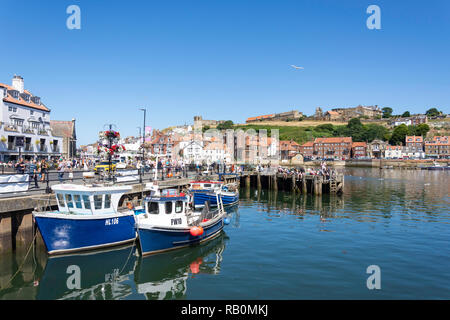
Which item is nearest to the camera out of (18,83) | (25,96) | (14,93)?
(14,93)

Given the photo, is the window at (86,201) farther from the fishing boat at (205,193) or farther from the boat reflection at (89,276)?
the fishing boat at (205,193)

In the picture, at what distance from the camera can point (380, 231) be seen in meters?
24.5

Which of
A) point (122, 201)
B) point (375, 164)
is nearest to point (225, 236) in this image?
point (122, 201)

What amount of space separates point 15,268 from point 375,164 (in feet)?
483

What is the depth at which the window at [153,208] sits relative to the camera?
19141 millimetres

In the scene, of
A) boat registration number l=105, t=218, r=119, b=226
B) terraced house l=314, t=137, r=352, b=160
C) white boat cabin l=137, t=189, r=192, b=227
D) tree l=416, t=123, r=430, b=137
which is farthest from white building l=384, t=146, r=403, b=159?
boat registration number l=105, t=218, r=119, b=226

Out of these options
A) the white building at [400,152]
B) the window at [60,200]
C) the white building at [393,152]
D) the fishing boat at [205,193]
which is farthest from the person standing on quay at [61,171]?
the white building at [393,152]

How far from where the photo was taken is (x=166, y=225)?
18.3 metres

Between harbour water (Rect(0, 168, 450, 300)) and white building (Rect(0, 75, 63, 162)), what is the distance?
31060mm

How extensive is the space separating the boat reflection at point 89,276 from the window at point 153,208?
8.11 feet

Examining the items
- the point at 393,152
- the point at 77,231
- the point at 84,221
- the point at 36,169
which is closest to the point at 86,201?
the point at 84,221

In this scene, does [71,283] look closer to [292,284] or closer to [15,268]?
[15,268]

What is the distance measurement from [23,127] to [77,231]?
1423 inches

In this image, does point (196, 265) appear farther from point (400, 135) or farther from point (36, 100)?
point (400, 135)
